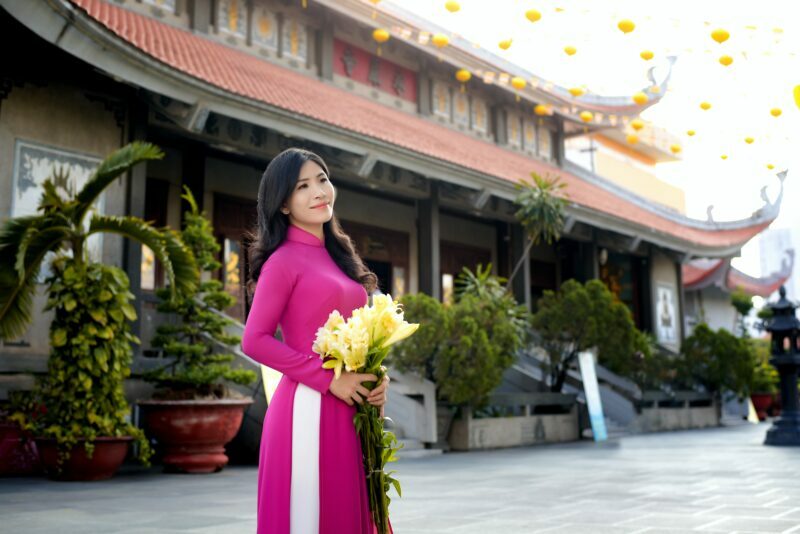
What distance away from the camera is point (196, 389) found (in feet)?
27.9

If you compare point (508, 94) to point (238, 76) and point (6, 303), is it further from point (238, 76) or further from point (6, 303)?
point (6, 303)

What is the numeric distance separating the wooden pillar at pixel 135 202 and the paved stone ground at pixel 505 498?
2076mm

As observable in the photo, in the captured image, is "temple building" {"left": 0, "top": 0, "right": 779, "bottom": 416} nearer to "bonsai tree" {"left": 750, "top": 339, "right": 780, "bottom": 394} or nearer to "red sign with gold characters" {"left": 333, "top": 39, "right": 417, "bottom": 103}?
"red sign with gold characters" {"left": 333, "top": 39, "right": 417, "bottom": 103}

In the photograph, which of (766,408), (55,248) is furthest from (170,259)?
(766,408)

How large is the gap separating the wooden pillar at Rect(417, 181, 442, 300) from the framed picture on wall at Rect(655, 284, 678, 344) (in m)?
9.77

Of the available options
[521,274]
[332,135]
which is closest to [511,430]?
[521,274]

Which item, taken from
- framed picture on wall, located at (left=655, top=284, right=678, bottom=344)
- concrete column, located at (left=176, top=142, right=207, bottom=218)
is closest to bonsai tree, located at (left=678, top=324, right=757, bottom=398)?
framed picture on wall, located at (left=655, top=284, right=678, bottom=344)

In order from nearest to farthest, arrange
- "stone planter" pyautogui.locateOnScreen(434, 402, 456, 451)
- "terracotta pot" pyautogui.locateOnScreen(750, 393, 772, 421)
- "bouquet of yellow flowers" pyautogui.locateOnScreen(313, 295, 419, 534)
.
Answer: "bouquet of yellow flowers" pyautogui.locateOnScreen(313, 295, 419, 534), "stone planter" pyautogui.locateOnScreen(434, 402, 456, 451), "terracotta pot" pyautogui.locateOnScreen(750, 393, 772, 421)

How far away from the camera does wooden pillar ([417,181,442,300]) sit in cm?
1419

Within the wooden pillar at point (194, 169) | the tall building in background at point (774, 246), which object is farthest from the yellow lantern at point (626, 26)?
the tall building in background at point (774, 246)

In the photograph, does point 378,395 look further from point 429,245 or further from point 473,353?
point 429,245

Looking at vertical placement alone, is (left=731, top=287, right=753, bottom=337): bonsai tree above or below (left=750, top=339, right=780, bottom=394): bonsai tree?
above

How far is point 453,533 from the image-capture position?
471 cm

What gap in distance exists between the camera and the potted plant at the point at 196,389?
820 centimetres
